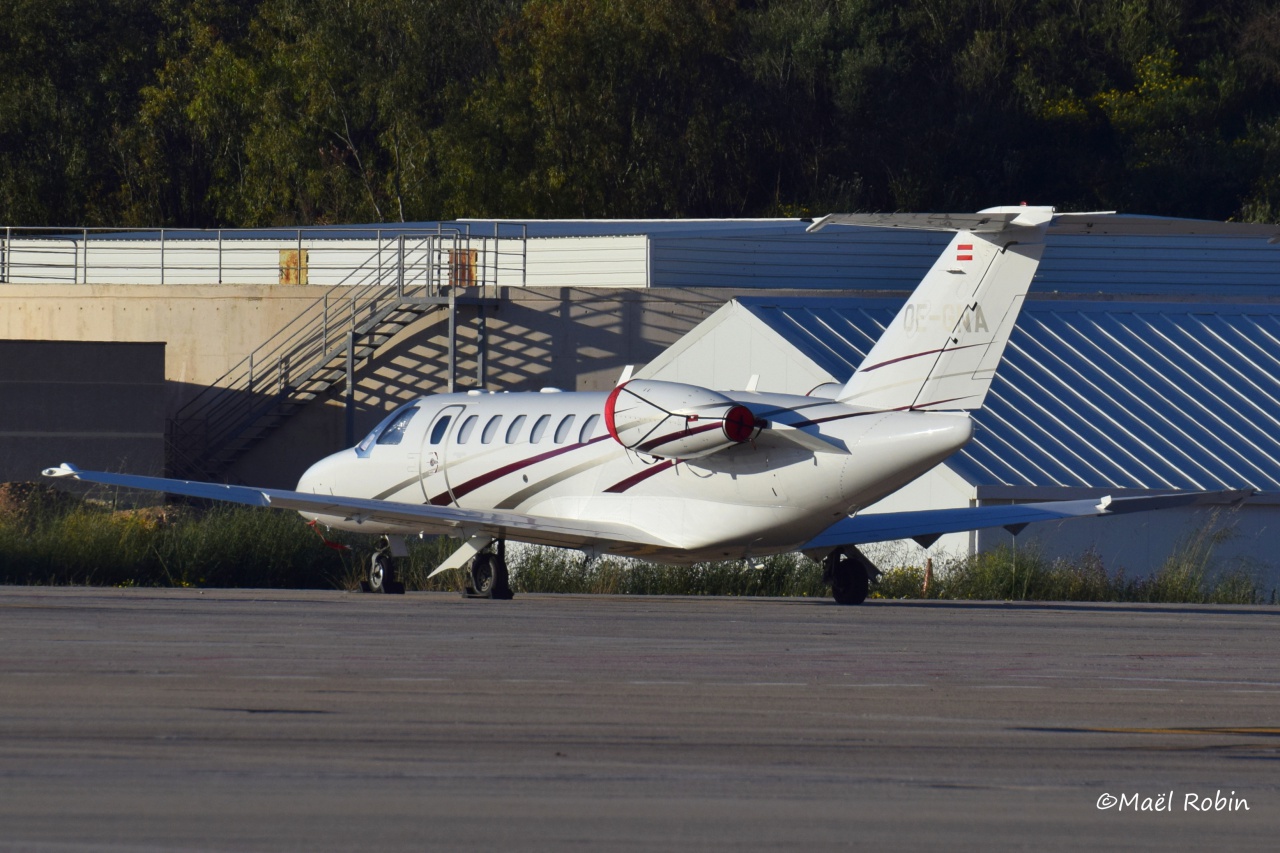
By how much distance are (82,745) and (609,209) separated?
59.3m

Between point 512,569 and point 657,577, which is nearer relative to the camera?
point 657,577

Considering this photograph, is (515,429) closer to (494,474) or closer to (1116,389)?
(494,474)

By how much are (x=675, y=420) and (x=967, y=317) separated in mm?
3294

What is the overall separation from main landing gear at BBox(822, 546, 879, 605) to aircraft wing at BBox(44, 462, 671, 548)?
230 cm

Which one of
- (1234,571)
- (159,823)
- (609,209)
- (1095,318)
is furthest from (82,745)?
(609,209)

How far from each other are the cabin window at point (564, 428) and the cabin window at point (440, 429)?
2295mm

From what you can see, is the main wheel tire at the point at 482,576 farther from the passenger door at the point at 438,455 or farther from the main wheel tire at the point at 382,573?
the passenger door at the point at 438,455

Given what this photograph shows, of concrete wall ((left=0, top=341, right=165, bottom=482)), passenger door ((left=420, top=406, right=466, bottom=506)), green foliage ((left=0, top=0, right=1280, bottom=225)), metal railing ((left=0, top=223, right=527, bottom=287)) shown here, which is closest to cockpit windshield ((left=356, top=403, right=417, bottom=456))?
passenger door ((left=420, top=406, right=466, bottom=506))

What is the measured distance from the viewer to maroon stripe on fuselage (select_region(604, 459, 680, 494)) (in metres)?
22.2

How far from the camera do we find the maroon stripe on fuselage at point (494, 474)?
23578 mm

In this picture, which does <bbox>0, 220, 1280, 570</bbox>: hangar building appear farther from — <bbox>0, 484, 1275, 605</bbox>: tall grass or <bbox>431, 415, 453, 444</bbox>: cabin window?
<bbox>431, 415, 453, 444</bbox>: cabin window

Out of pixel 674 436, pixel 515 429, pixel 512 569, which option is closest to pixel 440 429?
pixel 515 429

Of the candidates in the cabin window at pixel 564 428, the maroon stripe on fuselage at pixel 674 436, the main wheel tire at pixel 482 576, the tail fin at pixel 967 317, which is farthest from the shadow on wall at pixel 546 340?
the tail fin at pixel 967 317

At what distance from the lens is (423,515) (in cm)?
2234
